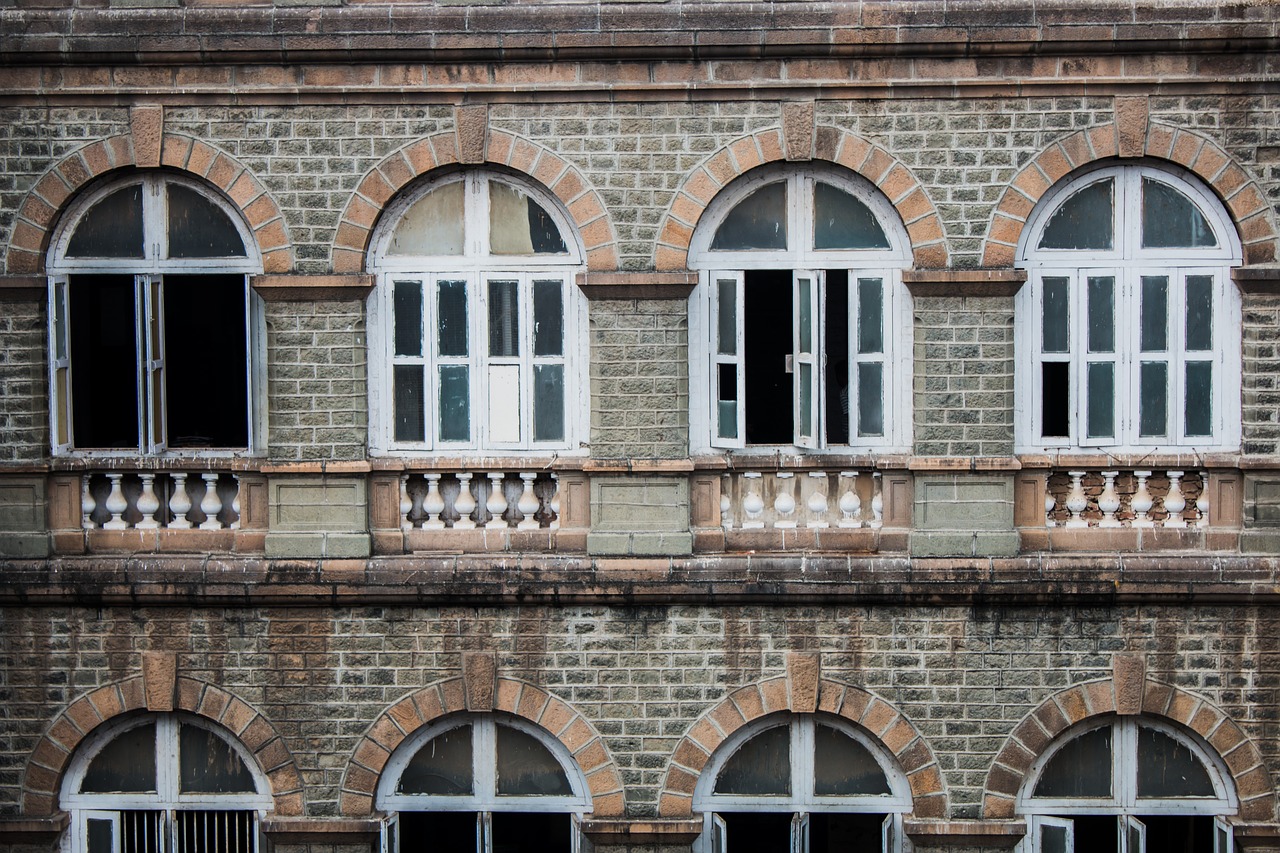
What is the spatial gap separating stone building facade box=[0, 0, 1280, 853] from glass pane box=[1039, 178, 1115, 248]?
4 cm

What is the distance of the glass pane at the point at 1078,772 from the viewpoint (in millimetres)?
10984

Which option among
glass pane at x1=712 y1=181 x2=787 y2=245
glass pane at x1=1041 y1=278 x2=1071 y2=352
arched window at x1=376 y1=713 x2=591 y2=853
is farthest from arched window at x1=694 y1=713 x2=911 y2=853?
glass pane at x1=712 y1=181 x2=787 y2=245

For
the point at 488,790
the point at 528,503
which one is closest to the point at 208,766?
the point at 488,790

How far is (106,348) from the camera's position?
11125 millimetres

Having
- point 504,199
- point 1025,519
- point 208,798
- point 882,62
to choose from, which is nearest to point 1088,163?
point 882,62

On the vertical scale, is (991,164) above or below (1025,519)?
above

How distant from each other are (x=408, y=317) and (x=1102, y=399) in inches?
193

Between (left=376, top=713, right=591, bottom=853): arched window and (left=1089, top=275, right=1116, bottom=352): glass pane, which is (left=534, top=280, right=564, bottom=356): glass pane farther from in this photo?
(left=1089, top=275, right=1116, bottom=352): glass pane

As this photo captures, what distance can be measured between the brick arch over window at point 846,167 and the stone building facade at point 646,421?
34 mm

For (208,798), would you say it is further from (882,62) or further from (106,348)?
(882,62)

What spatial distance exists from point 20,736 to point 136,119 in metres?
4.39

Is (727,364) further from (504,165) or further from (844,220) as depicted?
(504,165)

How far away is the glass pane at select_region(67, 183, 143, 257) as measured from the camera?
1098cm

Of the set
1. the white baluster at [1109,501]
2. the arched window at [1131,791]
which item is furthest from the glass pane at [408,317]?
the arched window at [1131,791]
